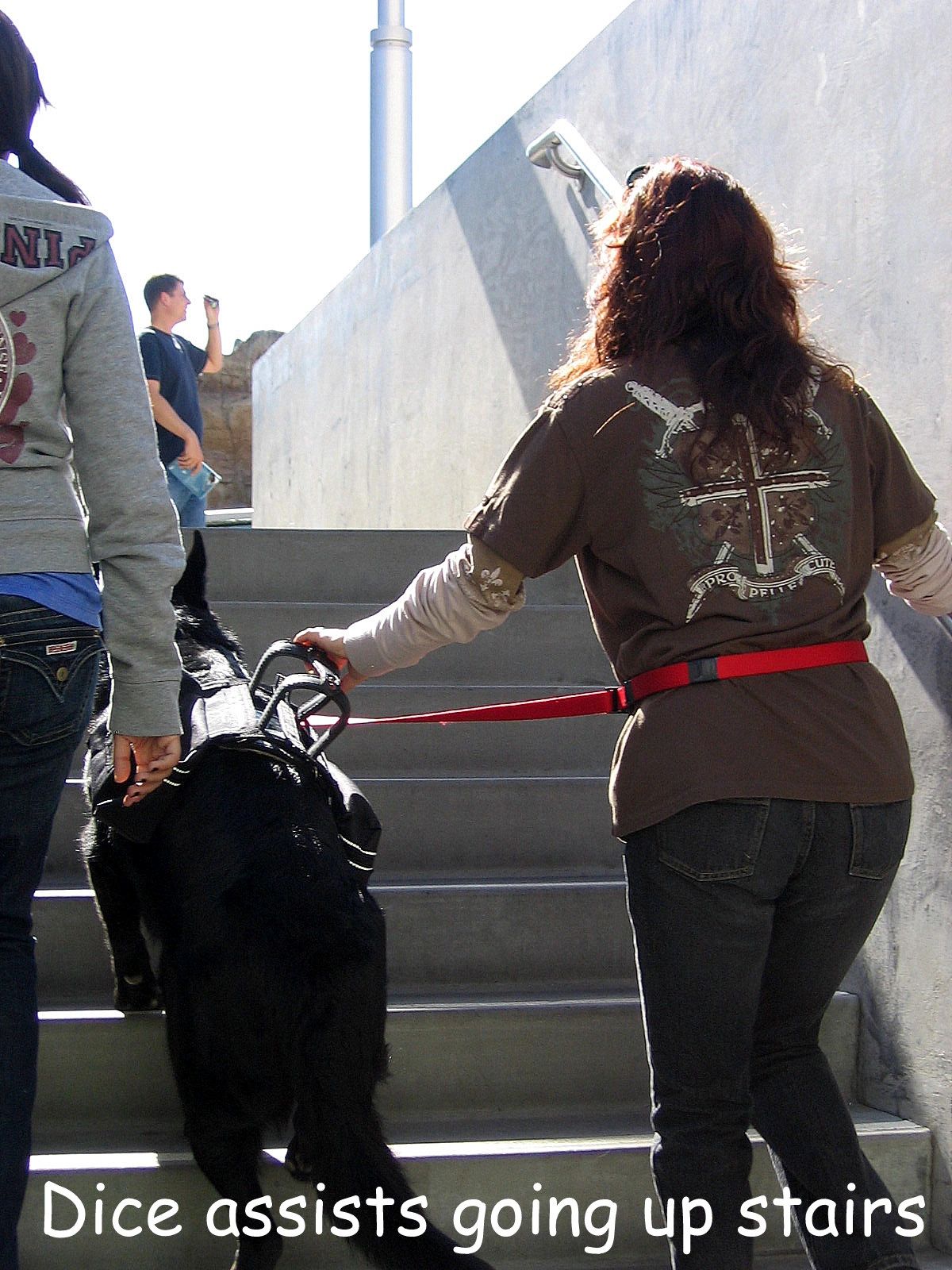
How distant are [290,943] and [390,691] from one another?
1.87m

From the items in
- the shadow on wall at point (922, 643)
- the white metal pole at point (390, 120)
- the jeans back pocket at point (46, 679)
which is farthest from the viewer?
the white metal pole at point (390, 120)

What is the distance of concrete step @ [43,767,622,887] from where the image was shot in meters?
3.19

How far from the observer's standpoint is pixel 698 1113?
1642 millimetres

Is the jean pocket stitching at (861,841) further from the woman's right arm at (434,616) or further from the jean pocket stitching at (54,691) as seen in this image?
the jean pocket stitching at (54,691)

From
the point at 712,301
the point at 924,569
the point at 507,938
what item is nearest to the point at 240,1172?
the point at 507,938

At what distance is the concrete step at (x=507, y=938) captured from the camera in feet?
9.31

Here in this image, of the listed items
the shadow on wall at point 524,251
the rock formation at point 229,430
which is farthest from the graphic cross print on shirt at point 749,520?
the rock formation at point 229,430

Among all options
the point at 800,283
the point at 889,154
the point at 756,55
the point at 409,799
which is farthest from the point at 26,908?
the point at 756,55

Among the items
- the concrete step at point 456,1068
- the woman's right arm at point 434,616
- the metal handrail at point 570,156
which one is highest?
the metal handrail at point 570,156

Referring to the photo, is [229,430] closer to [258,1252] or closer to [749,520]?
[258,1252]

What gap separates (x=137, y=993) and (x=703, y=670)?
1478 mm

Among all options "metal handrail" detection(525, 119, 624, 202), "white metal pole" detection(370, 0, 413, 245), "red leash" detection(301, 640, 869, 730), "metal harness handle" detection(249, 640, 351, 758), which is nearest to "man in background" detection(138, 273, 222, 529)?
"metal handrail" detection(525, 119, 624, 202)

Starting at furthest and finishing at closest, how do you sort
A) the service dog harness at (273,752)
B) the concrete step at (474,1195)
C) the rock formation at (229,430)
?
the rock formation at (229,430), the concrete step at (474,1195), the service dog harness at (273,752)

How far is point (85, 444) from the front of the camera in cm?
169
